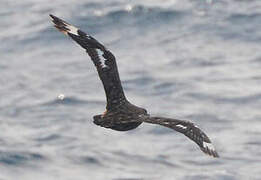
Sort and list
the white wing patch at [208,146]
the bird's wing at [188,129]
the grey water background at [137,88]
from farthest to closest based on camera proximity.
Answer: the grey water background at [137,88], the white wing patch at [208,146], the bird's wing at [188,129]

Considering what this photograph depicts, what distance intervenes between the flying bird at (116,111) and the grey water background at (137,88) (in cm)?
862

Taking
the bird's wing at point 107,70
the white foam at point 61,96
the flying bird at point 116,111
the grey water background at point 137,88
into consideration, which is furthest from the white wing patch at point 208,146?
the white foam at point 61,96

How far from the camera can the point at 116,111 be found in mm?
14797

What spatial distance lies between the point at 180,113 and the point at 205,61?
8.63 feet

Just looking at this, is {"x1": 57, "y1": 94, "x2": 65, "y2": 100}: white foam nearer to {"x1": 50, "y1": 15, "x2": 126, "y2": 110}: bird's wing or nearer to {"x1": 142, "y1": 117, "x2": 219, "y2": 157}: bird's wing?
{"x1": 50, "y1": 15, "x2": 126, "y2": 110}: bird's wing

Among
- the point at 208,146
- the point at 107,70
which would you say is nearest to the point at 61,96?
the point at 107,70

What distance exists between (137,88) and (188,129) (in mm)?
13573

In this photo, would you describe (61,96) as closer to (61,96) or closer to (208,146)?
(61,96)

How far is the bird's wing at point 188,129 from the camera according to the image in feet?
44.5

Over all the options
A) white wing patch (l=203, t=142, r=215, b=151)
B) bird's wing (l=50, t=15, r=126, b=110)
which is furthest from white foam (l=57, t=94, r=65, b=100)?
white wing patch (l=203, t=142, r=215, b=151)

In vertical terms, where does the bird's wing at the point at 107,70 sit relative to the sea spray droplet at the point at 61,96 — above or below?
below

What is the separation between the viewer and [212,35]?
29.8 meters

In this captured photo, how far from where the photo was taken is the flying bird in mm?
13711

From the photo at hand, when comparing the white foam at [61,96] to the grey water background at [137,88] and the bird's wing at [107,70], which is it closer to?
the grey water background at [137,88]
